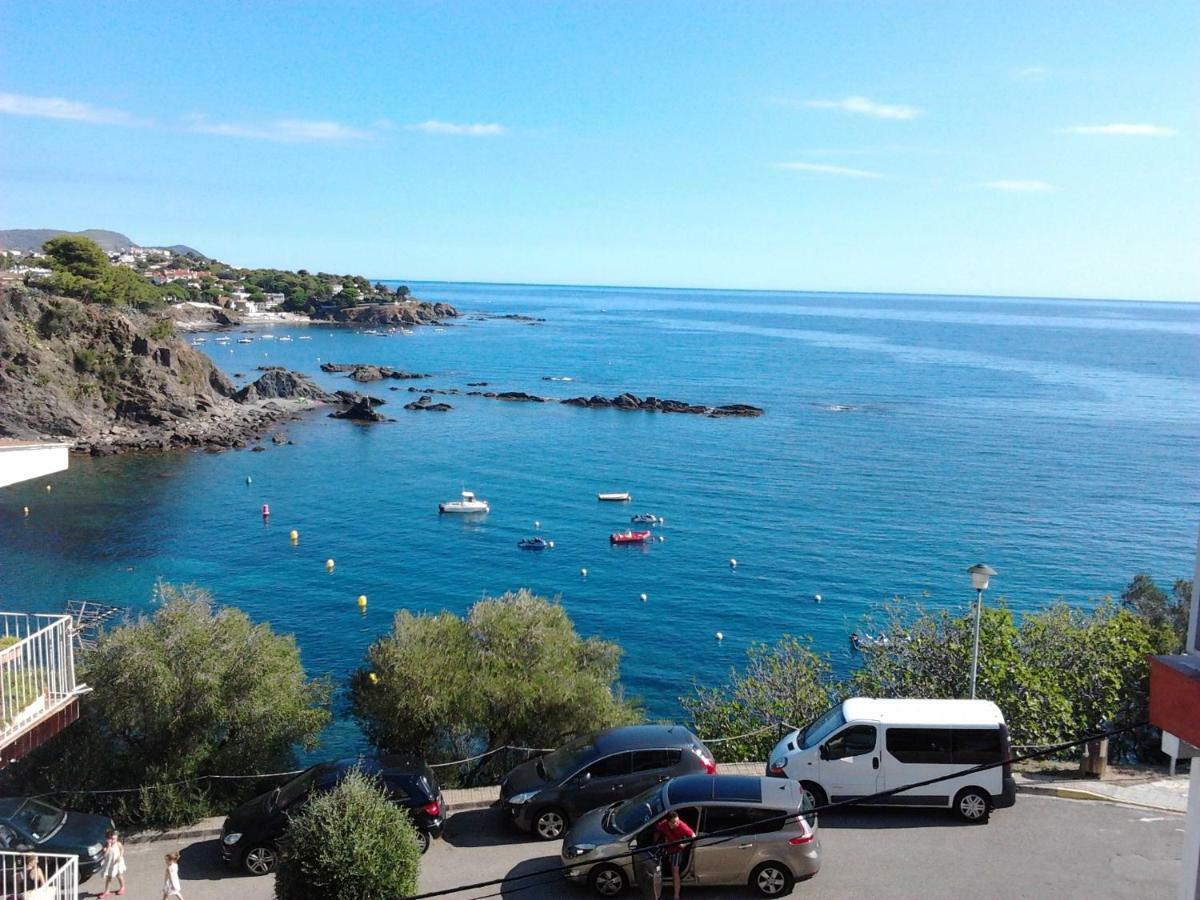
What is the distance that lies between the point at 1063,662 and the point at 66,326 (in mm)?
72376

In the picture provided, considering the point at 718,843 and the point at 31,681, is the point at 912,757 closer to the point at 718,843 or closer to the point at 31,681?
the point at 718,843

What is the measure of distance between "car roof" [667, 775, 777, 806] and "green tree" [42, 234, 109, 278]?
91.5 m

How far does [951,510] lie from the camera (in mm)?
53281

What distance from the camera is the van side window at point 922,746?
12000 mm

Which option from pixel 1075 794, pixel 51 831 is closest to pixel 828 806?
pixel 1075 794

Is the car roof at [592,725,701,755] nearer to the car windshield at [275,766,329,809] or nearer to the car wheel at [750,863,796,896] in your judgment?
the car wheel at [750,863,796,896]

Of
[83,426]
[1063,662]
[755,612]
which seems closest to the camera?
[1063,662]

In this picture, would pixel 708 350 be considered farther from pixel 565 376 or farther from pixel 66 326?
pixel 66 326

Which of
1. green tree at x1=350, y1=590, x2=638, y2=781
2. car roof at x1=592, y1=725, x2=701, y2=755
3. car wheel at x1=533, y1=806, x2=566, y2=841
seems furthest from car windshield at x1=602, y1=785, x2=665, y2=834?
green tree at x1=350, y1=590, x2=638, y2=781

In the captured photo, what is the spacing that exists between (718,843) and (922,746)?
3.43m

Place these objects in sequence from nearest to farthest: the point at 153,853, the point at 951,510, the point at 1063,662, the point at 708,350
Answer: the point at 153,853, the point at 1063,662, the point at 951,510, the point at 708,350

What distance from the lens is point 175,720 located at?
45.8 ft

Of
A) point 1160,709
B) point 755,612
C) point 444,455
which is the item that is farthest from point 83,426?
point 1160,709

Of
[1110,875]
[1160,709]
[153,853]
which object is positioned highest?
[1160,709]
